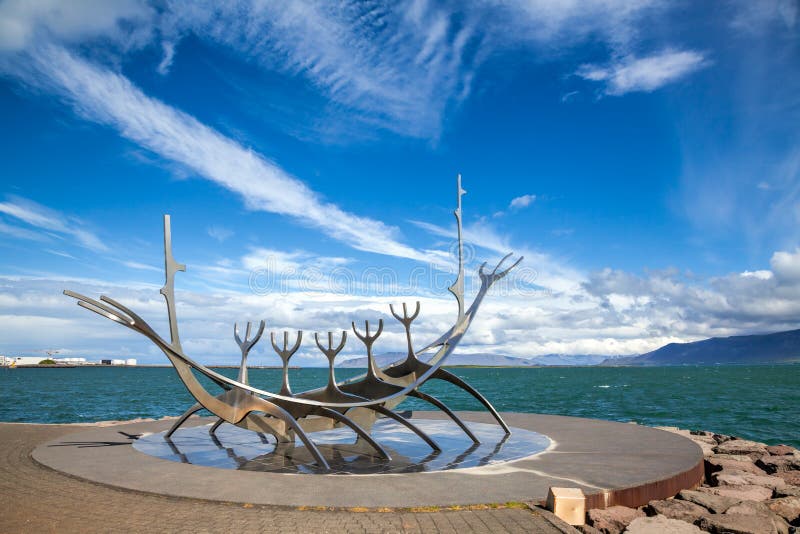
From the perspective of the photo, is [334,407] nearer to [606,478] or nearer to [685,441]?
[606,478]

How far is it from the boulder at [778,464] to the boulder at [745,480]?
→ 146cm

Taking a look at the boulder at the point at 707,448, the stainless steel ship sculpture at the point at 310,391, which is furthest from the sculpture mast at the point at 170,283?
the boulder at the point at 707,448

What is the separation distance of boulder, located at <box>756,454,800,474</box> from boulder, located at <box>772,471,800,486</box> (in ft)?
0.91

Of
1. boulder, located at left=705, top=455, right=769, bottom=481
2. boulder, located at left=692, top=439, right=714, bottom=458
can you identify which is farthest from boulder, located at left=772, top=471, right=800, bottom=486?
boulder, located at left=692, top=439, right=714, bottom=458

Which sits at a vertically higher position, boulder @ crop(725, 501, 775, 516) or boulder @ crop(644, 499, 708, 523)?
boulder @ crop(644, 499, 708, 523)

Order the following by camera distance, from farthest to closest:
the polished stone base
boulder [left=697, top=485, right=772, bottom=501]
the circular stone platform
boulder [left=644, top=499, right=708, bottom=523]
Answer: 1. the polished stone base
2. boulder [left=697, top=485, right=772, bottom=501]
3. boulder [left=644, top=499, right=708, bottom=523]
4. the circular stone platform

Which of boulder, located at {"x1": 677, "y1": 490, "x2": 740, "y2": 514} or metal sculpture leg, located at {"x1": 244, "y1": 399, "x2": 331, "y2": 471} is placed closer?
boulder, located at {"x1": 677, "y1": 490, "x2": 740, "y2": 514}

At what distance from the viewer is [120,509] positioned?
8742 mm

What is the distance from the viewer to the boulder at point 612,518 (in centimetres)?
855

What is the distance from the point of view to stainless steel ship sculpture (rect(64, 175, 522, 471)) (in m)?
12.9

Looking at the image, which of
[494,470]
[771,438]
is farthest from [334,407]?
[771,438]

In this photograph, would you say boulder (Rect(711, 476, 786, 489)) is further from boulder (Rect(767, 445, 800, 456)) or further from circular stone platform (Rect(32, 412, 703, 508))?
boulder (Rect(767, 445, 800, 456))

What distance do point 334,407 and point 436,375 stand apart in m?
3.49

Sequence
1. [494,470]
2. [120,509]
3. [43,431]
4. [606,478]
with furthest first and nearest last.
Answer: [43,431]
[494,470]
[606,478]
[120,509]
